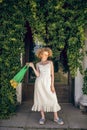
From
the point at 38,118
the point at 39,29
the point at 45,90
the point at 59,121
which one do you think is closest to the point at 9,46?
the point at 39,29

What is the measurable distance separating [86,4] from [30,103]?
3.57 meters

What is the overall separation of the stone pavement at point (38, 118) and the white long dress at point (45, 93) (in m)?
0.41

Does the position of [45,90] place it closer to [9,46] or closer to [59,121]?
[59,121]

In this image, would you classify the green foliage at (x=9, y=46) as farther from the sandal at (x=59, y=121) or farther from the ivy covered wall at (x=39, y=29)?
the sandal at (x=59, y=121)

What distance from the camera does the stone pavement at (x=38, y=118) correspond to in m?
6.98

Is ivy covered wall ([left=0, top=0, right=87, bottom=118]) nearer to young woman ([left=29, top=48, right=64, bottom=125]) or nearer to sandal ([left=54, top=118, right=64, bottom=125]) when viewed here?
young woman ([left=29, top=48, right=64, bottom=125])

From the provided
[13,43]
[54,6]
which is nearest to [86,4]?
[54,6]

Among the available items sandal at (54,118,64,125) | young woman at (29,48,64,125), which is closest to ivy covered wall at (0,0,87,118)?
young woman at (29,48,64,125)

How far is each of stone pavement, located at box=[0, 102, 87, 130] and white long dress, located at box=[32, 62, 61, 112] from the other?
0.41m

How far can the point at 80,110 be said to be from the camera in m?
8.56

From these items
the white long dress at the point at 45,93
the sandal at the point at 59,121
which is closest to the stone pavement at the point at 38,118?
the sandal at the point at 59,121

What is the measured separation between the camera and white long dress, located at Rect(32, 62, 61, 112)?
23.7 feet

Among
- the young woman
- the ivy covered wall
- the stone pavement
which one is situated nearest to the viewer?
the stone pavement

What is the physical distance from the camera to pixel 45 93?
285 inches
